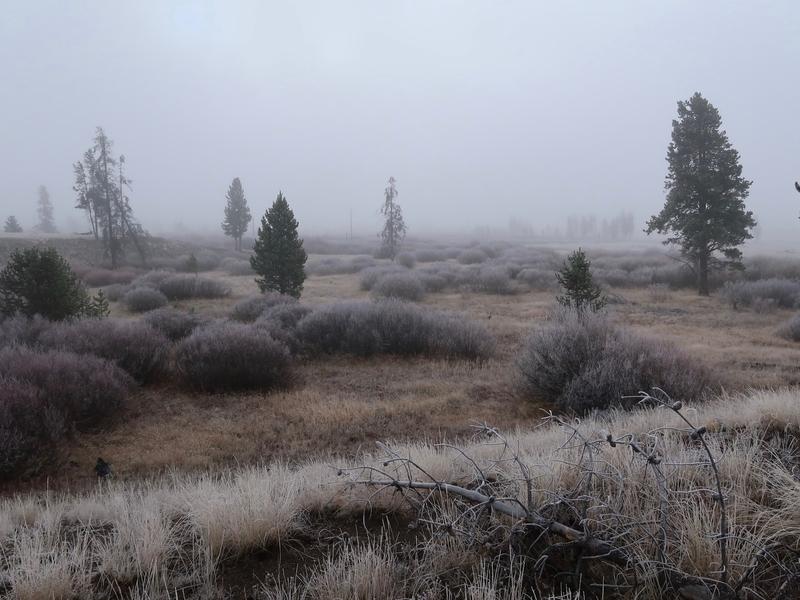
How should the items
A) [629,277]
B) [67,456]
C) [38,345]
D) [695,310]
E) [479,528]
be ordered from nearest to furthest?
[479,528]
[67,456]
[38,345]
[695,310]
[629,277]

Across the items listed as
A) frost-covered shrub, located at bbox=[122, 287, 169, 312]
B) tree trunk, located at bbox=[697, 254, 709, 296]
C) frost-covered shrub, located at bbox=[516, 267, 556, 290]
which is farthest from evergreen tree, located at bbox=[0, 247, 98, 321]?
tree trunk, located at bbox=[697, 254, 709, 296]

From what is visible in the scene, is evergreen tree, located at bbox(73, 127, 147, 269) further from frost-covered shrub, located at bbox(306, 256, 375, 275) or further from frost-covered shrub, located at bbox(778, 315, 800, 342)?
frost-covered shrub, located at bbox(778, 315, 800, 342)

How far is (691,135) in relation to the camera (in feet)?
76.2

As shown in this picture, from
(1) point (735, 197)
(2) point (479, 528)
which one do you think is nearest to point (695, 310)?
(1) point (735, 197)

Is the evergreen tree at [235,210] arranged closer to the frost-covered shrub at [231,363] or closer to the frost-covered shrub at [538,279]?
the frost-covered shrub at [538,279]

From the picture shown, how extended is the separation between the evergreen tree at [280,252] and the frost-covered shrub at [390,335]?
6960 mm

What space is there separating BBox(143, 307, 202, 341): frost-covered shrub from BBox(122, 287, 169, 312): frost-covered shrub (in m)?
6.96

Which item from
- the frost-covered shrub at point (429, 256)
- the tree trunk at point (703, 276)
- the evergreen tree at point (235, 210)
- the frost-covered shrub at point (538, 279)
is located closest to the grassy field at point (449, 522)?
the frost-covered shrub at point (538, 279)

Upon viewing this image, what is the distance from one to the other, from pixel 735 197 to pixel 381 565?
2747 centimetres

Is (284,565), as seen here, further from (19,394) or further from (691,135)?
(691,135)

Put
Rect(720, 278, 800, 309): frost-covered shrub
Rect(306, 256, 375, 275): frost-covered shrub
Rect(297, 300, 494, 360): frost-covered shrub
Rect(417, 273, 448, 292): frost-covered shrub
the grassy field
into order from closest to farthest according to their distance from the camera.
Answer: the grassy field → Rect(297, 300, 494, 360): frost-covered shrub → Rect(720, 278, 800, 309): frost-covered shrub → Rect(417, 273, 448, 292): frost-covered shrub → Rect(306, 256, 375, 275): frost-covered shrub

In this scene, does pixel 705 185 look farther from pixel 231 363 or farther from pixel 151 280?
pixel 151 280

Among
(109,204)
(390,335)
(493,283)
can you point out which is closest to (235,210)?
(109,204)

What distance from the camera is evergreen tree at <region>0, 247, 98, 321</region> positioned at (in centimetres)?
1212
